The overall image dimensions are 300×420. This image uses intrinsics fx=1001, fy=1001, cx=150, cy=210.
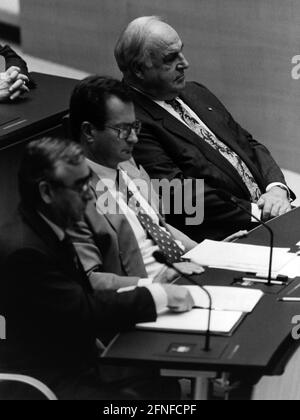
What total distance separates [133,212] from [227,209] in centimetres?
72

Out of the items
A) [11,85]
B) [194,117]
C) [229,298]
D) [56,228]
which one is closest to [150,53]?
[194,117]

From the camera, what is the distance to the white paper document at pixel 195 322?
258cm

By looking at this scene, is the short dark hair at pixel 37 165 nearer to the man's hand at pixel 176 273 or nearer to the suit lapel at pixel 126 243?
the suit lapel at pixel 126 243

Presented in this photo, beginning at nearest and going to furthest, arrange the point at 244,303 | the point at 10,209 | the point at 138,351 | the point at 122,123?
1. the point at 138,351
2. the point at 244,303
3. the point at 122,123
4. the point at 10,209

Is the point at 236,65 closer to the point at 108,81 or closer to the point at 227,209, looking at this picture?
the point at 227,209

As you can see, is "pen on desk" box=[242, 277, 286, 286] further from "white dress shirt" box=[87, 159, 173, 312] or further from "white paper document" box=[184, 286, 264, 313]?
"white dress shirt" box=[87, 159, 173, 312]

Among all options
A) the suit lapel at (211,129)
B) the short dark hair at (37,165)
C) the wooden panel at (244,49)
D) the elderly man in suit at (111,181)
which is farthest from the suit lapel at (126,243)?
the wooden panel at (244,49)

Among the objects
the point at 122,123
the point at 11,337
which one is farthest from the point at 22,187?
the point at 122,123

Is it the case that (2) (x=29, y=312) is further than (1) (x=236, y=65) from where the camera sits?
No

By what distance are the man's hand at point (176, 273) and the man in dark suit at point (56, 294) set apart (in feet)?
1.09

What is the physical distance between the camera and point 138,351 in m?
2.46

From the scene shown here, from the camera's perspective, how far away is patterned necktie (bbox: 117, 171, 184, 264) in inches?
124

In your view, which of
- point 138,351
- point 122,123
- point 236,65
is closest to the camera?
point 138,351

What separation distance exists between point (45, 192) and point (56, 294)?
26 centimetres
